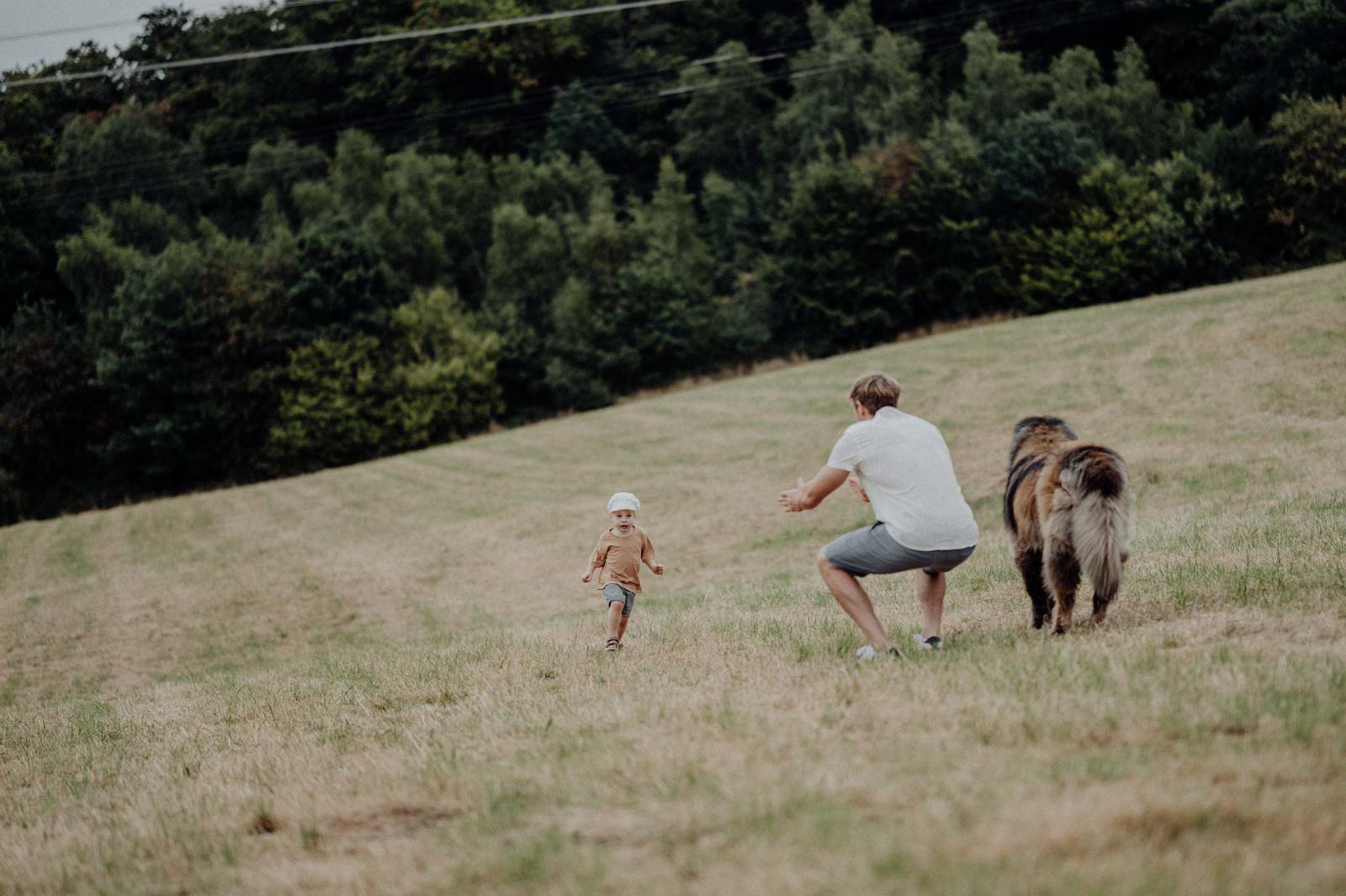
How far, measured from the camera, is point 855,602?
6672 millimetres

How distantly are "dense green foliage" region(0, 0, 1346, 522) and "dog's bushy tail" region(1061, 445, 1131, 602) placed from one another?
45.3m

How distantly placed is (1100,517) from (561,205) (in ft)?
211

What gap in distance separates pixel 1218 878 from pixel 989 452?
20061 millimetres

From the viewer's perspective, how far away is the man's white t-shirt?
21.1 ft

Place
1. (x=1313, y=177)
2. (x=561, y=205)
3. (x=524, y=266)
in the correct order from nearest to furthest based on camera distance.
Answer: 1. (x=1313, y=177)
2. (x=524, y=266)
3. (x=561, y=205)

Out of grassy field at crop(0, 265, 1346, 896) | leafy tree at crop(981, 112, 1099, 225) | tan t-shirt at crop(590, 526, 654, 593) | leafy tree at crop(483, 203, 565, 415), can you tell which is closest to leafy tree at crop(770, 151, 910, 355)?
leafy tree at crop(981, 112, 1099, 225)

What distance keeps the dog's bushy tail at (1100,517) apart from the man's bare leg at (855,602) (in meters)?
1.47

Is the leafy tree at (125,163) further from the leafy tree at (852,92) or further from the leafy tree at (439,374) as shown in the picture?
the leafy tree at (852,92)

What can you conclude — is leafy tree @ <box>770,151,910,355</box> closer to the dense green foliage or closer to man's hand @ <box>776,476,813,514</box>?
the dense green foliage

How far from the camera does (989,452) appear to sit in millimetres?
22188

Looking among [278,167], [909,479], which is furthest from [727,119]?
[909,479]

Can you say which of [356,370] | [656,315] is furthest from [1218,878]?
[656,315]

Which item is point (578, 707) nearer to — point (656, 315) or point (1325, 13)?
point (656, 315)

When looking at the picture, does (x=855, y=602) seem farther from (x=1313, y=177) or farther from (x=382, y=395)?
(x=1313, y=177)
